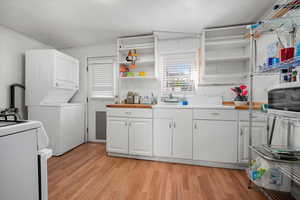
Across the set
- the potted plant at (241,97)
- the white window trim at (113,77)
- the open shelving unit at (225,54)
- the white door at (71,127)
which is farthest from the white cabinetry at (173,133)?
the white door at (71,127)

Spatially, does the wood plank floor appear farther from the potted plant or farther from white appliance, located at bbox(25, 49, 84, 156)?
the potted plant

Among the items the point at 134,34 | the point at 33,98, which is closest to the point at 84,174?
the point at 33,98

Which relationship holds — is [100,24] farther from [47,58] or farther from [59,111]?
[59,111]

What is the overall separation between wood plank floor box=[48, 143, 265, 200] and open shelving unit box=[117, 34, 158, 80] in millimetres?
1613

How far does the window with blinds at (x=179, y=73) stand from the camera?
8.82ft

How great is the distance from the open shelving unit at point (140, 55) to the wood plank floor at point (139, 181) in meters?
1.61

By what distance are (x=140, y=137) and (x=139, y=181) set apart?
0.71m

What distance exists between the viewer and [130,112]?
2.39 meters

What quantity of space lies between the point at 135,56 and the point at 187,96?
1318 millimetres

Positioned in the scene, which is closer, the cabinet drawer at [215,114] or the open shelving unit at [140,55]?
the cabinet drawer at [215,114]

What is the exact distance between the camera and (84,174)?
6.30 feet

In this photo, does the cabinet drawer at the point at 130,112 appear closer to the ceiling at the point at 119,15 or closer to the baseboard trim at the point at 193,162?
the baseboard trim at the point at 193,162

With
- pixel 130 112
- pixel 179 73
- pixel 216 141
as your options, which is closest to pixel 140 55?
pixel 179 73

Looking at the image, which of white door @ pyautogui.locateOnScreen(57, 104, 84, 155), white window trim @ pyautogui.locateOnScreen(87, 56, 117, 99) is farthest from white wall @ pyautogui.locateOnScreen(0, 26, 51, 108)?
white window trim @ pyautogui.locateOnScreen(87, 56, 117, 99)
